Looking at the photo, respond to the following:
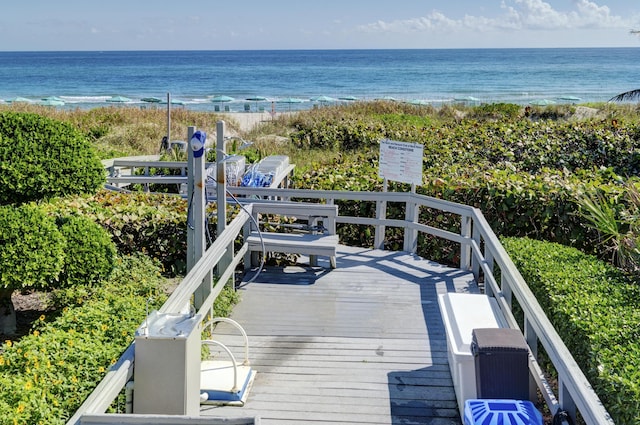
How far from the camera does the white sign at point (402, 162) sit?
9.17 metres

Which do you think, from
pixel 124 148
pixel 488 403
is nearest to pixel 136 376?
pixel 488 403

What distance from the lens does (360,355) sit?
609 cm

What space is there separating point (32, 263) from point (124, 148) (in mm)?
17077

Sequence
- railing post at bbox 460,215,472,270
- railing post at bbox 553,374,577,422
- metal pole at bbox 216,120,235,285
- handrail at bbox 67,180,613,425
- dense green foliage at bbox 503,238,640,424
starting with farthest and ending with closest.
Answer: railing post at bbox 460,215,472,270 < metal pole at bbox 216,120,235,285 < railing post at bbox 553,374,577,422 < dense green foliage at bbox 503,238,640,424 < handrail at bbox 67,180,613,425

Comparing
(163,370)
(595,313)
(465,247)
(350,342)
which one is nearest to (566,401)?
(595,313)

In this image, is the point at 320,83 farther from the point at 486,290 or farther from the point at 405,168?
the point at 486,290

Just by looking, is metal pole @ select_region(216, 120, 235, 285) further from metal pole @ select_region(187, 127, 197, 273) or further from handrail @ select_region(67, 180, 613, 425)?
metal pole @ select_region(187, 127, 197, 273)

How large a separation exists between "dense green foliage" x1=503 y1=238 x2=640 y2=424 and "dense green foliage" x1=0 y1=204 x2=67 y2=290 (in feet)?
14.2

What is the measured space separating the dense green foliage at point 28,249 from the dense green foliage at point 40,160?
21cm

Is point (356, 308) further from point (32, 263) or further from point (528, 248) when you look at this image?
point (32, 263)

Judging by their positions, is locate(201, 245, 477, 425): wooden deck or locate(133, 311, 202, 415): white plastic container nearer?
locate(133, 311, 202, 415): white plastic container

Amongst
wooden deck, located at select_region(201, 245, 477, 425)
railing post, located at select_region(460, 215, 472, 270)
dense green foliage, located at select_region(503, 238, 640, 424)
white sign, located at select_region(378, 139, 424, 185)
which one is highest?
white sign, located at select_region(378, 139, 424, 185)

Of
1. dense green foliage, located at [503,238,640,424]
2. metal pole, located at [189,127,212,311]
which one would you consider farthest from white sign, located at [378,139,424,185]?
metal pole, located at [189,127,212,311]

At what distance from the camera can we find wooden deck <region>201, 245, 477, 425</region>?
16.7ft
